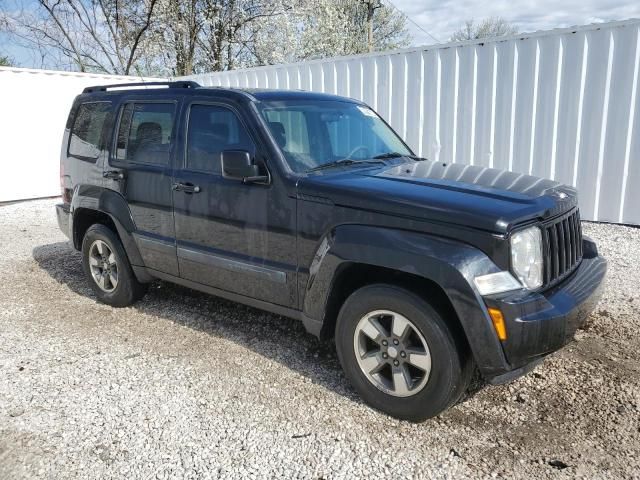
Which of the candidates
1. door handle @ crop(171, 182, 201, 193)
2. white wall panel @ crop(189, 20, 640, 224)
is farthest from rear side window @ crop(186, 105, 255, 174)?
white wall panel @ crop(189, 20, 640, 224)

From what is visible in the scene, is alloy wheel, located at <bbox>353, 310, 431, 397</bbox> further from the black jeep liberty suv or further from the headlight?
the headlight

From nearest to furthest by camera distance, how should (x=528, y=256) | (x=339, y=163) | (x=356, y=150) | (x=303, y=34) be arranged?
(x=528, y=256)
(x=339, y=163)
(x=356, y=150)
(x=303, y=34)

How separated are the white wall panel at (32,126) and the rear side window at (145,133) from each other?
9355 mm

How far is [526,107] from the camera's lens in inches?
Result: 310

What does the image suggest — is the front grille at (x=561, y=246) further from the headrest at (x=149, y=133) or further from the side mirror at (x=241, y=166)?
the headrest at (x=149, y=133)

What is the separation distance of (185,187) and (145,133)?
85 cm

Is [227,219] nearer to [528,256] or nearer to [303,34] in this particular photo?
[528,256]

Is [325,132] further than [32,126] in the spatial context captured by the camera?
No

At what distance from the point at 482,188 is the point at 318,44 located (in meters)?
22.2

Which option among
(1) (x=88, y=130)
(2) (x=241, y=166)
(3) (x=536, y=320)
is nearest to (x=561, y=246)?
(3) (x=536, y=320)

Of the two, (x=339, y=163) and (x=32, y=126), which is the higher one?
(x=32, y=126)

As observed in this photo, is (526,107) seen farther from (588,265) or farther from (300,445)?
(300,445)

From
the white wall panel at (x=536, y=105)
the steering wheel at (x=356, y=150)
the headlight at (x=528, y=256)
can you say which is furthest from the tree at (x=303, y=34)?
the headlight at (x=528, y=256)

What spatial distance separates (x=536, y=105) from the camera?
7.79 metres
